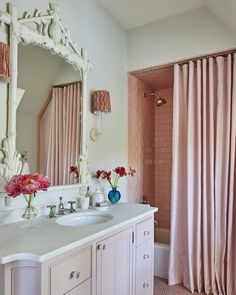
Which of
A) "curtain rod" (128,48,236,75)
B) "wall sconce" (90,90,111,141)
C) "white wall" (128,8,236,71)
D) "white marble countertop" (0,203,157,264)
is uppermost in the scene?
"white wall" (128,8,236,71)

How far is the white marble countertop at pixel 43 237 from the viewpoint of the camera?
1.13 meters

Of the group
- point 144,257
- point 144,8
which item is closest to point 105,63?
point 144,8

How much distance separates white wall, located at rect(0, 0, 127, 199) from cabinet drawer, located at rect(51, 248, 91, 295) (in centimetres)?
110

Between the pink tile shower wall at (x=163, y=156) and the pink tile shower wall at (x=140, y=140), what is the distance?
85 mm

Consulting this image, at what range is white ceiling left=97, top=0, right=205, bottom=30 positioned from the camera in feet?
8.15

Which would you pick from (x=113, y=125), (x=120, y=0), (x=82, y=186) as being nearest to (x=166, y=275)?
(x=82, y=186)

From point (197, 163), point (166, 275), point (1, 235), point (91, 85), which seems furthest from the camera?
point (166, 275)

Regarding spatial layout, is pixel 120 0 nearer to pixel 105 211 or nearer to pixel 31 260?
pixel 105 211

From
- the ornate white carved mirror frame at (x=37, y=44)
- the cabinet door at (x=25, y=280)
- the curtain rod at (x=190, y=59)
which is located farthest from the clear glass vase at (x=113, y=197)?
the curtain rod at (x=190, y=59)

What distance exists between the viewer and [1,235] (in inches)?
54.2

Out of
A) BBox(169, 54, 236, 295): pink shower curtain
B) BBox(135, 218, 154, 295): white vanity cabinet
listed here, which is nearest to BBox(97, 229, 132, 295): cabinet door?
BBox(135, 218, 154, 295): white vanity cabinet

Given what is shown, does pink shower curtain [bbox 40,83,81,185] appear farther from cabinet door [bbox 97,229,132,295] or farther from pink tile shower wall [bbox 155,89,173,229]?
pink tile shower wall [bbox 155,89,173,229]

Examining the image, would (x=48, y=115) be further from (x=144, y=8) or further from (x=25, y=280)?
(x=144, y=8)

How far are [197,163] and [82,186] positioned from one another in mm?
1150
